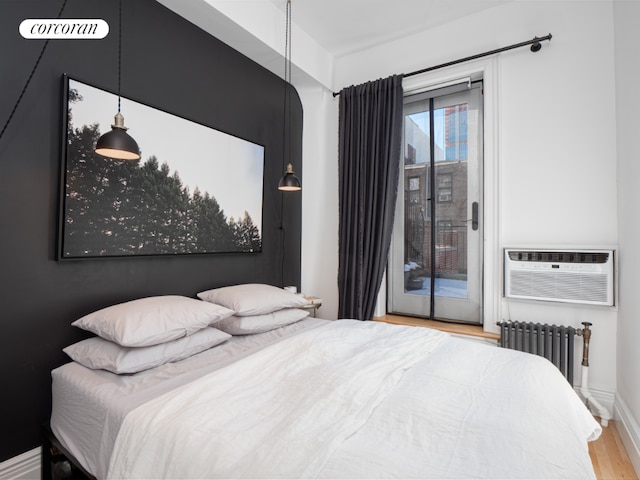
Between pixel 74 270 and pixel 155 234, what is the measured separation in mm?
510

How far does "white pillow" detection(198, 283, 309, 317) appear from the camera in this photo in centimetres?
224

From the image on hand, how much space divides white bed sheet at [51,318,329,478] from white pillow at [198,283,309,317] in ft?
1.36

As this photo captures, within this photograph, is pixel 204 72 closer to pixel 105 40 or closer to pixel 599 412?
pixel 105 40

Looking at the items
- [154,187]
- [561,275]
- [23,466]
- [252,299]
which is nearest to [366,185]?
[252,299]

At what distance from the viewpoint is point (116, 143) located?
5.22ft

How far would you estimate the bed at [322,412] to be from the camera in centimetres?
94

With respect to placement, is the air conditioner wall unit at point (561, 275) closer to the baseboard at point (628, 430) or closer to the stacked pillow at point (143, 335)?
the baseboard at point (628, 430)

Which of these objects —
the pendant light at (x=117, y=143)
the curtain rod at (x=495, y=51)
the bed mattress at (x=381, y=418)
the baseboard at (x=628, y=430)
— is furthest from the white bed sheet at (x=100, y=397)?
the curtain rod at (x=495, y=51)

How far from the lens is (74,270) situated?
189 centimetres

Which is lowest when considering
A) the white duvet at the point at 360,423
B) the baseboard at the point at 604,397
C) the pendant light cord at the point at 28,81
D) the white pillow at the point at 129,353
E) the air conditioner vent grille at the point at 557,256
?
the baseboard at the point at 604,397

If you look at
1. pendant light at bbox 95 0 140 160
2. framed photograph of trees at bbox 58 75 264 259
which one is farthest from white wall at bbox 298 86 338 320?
pendant light at bbox 95 0 140 160

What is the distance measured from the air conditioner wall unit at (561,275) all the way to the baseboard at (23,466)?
322 centimetres

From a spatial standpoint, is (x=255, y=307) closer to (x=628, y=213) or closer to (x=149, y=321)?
(x=149, y=321)

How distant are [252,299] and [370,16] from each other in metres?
2.67
